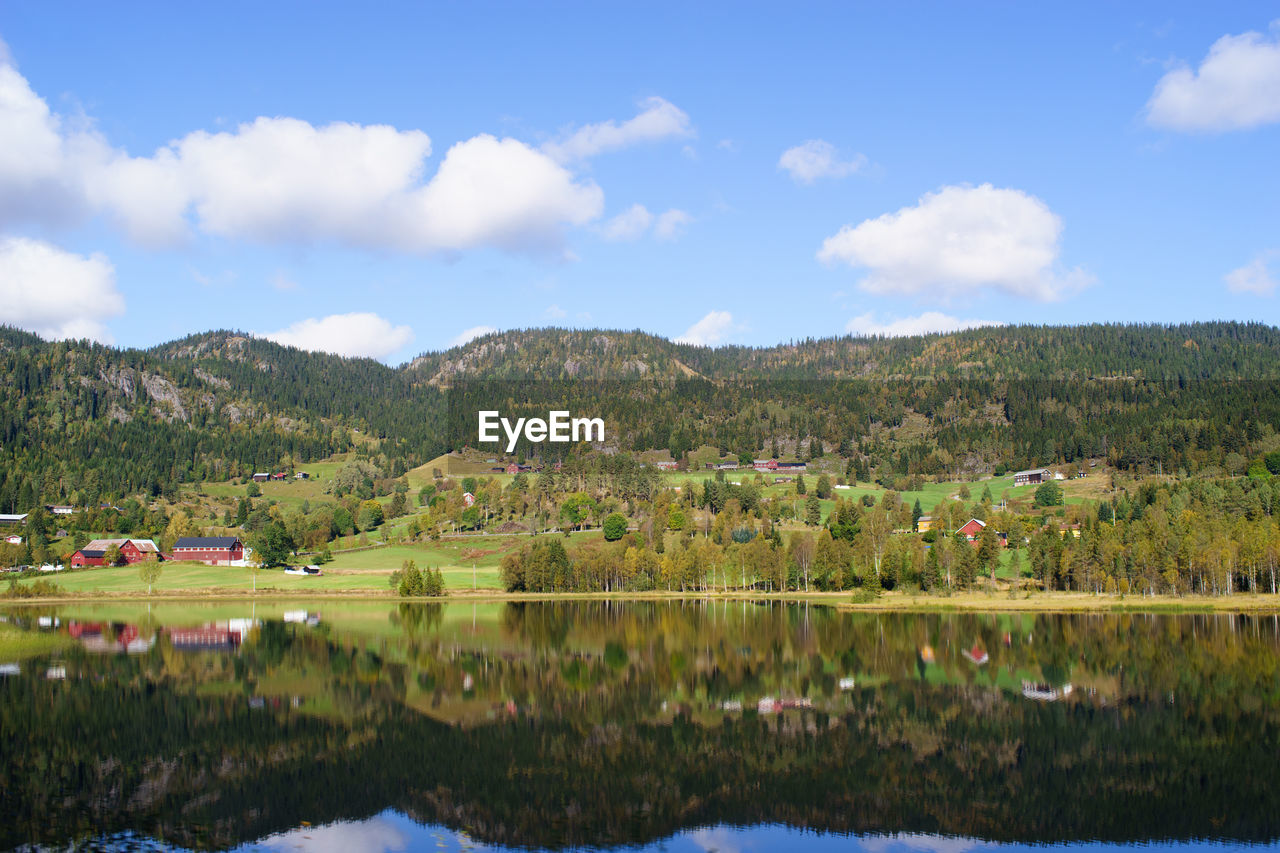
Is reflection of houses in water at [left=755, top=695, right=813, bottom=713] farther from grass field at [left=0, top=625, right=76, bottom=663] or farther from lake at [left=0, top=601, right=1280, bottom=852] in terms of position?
grass field at [left=0, top=625, right=76, bottom=663]

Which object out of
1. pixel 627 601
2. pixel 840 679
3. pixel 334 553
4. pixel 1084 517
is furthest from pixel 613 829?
pixel 334 553

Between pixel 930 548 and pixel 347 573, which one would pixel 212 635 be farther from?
pixel 930 548

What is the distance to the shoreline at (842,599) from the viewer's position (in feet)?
291

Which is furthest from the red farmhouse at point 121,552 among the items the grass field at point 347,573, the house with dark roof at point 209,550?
the grass field at point 347,573

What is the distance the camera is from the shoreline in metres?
88.7

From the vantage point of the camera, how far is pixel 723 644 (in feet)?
221

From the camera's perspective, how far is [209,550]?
146625 mm

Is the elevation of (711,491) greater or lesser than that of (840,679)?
greater

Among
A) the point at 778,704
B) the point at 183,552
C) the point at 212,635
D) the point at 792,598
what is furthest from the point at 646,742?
the point at 183,552

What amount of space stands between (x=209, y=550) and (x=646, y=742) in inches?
5037

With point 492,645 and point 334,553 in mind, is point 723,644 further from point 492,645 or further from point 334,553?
point 334,553

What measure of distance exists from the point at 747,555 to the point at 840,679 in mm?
71153

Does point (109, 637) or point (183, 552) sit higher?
point (183, 552)

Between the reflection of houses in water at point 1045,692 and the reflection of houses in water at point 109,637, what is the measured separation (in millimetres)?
54940
